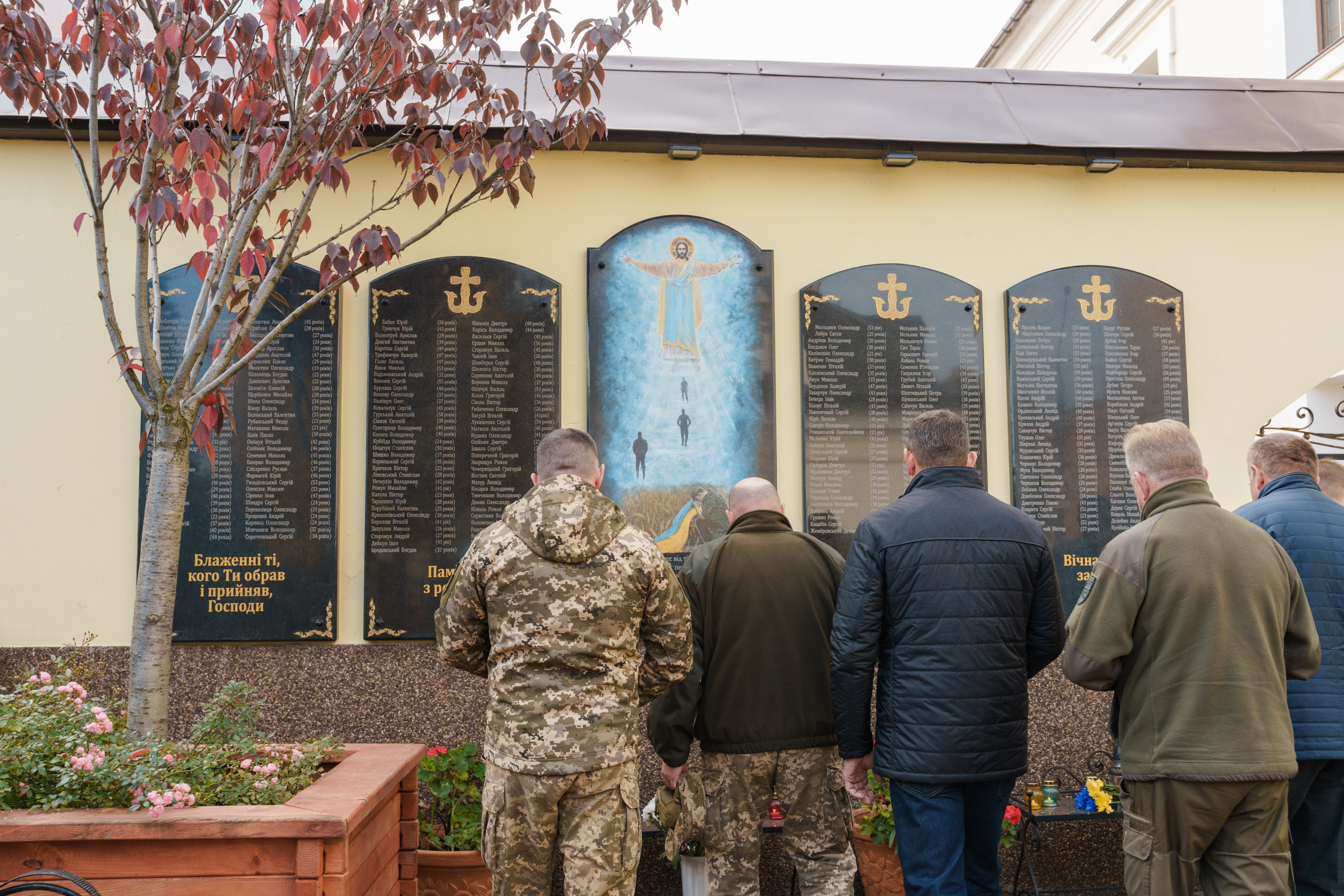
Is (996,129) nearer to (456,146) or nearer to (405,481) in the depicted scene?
(456,146)

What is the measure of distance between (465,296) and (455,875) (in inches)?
105

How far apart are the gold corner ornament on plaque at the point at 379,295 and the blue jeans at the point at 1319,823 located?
4.17 m

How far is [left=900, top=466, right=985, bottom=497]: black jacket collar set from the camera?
3014 mm

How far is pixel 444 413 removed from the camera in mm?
4383

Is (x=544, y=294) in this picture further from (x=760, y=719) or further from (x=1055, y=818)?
(x=1055, y=818)

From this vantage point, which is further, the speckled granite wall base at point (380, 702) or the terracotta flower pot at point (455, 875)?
the speckled granite wall base at point (380, 702)

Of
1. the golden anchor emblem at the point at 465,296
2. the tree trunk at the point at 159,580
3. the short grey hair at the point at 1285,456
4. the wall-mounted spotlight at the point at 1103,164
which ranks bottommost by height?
the tree trunk at the point at 159,580

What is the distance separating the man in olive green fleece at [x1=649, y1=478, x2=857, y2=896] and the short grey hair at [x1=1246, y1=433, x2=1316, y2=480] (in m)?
1.81

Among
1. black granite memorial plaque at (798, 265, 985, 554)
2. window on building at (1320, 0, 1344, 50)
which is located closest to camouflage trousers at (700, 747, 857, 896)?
black granite memorial plaque at (798, 265, 985, 554)

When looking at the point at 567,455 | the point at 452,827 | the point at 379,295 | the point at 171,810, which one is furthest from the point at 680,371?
the point at 171,810

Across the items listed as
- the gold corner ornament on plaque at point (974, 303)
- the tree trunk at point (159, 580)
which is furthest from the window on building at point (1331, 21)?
the tree trunk at point (159, 580)

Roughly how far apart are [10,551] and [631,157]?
3.58 m

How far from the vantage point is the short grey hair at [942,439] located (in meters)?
3.05

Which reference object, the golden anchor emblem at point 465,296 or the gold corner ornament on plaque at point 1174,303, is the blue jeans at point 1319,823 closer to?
the gold corner ornament on plaque at point 1174,303
